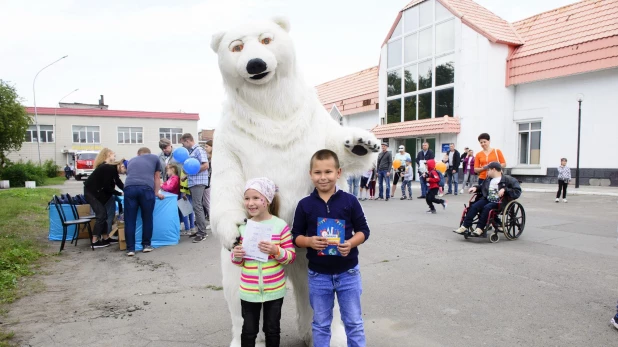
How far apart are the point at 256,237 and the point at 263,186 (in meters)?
0.29

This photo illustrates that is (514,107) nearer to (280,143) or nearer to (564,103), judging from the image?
(564,103)

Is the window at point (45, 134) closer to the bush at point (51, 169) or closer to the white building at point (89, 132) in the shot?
the white building at point (89, 132)

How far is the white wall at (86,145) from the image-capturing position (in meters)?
32.4

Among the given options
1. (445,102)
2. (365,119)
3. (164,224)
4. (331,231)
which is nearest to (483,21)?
(445,102)

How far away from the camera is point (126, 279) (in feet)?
15.0

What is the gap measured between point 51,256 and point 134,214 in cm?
129

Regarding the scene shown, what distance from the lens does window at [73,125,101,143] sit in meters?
33.1

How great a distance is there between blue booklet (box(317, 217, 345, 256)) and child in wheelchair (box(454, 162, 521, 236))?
13.9 feet

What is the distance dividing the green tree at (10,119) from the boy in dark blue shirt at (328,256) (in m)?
22.8

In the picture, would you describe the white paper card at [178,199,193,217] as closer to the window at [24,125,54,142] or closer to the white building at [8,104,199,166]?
the white building at [8,104,199,166]

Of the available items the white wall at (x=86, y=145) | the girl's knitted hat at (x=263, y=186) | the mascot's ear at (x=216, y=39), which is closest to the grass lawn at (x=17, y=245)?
the girl's knitted hat at (x=263, y=186)

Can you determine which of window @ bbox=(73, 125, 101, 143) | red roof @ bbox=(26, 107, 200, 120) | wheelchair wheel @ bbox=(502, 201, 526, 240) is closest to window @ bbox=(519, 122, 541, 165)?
wheelchair wheel @ bbox=(502, 201, 526, 240)

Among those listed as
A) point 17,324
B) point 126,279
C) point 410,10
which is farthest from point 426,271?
point 410,10

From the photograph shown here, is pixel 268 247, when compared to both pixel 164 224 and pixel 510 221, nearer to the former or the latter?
pixel 164 224
